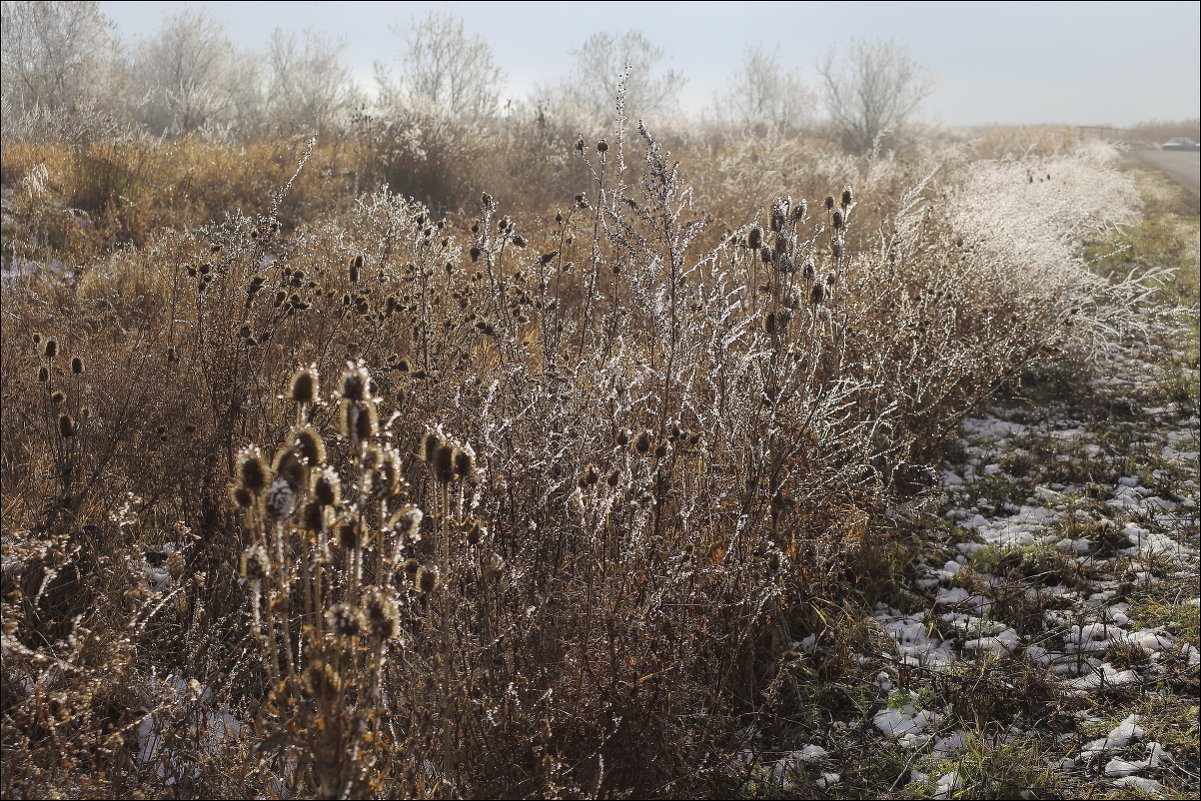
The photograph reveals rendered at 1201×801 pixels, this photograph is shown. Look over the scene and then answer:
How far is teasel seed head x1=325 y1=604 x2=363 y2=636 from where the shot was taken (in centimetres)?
137

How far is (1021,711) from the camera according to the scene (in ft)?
9.27

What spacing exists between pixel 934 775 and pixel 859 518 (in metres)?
1.41

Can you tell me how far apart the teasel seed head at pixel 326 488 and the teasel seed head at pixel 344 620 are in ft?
0.56

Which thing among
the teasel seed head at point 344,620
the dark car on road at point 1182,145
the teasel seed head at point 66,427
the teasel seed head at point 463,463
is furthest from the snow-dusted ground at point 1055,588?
the dark car on road at point 1182,145

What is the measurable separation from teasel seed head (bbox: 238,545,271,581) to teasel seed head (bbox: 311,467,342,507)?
0.45 feet

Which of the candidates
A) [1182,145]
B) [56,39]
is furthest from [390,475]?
[1182,145]

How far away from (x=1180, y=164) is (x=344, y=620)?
3233 cm

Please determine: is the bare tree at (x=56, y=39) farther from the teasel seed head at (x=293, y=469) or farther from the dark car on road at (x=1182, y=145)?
the dark car on road at (x=1182, y=145)

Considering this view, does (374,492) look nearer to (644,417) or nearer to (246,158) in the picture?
(644,417)

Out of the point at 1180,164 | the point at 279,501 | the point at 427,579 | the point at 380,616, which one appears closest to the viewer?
the point at 279,501

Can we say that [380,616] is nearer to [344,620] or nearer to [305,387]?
[344,620]

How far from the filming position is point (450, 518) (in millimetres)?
1794

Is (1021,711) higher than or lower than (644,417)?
lower

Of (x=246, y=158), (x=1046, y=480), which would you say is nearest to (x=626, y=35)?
(x=246, y=158)
